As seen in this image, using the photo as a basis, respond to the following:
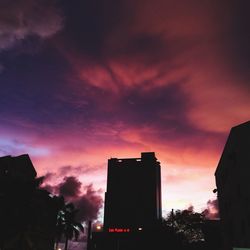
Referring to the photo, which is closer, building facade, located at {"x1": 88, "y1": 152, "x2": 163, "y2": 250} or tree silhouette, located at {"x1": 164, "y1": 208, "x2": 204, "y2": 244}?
tree silhouette, located at {"x1": 164, "y1": 208, "x2": 204, "y2": 244}

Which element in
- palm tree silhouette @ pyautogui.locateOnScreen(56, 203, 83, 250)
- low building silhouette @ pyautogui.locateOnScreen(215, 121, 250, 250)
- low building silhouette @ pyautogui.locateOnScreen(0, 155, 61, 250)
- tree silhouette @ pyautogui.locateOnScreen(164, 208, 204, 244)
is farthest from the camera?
palm tree silhouette @ pyautogui.locateOnScreen(56, 203, 83, 250)

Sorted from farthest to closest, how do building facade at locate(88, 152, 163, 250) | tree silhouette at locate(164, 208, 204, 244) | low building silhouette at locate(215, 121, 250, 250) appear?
building facade at locate(88, 152, 163, 250)
tree silhouette at locate(164, 208, 204, 244)
low building silhouette at locate(215, 121, 250, 250)

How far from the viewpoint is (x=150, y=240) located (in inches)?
2933

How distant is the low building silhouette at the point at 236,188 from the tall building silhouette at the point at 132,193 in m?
111

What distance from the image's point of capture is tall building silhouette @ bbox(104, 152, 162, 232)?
156750 mm

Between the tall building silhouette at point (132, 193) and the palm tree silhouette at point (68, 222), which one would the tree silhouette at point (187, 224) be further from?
the tall building silhouette at point (132, 193)

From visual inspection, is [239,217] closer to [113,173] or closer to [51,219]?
[51,219]

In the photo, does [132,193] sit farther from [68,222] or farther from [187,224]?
[187,224]

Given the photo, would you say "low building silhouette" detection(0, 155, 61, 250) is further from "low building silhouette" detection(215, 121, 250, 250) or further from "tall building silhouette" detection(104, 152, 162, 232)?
"tall building silhouette" detection(104, 152, 162, 232)

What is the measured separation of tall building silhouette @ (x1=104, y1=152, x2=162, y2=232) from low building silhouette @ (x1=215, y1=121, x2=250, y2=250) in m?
111

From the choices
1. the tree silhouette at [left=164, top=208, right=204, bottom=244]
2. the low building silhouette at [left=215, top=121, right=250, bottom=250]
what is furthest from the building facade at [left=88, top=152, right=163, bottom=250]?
the low building silhouette at [left=215, top=121, right=250, bottom=250]

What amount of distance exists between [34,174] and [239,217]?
39291mm

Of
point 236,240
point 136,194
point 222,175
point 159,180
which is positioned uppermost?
point 159,180

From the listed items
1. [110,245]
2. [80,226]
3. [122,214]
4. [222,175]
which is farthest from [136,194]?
[222,175]
